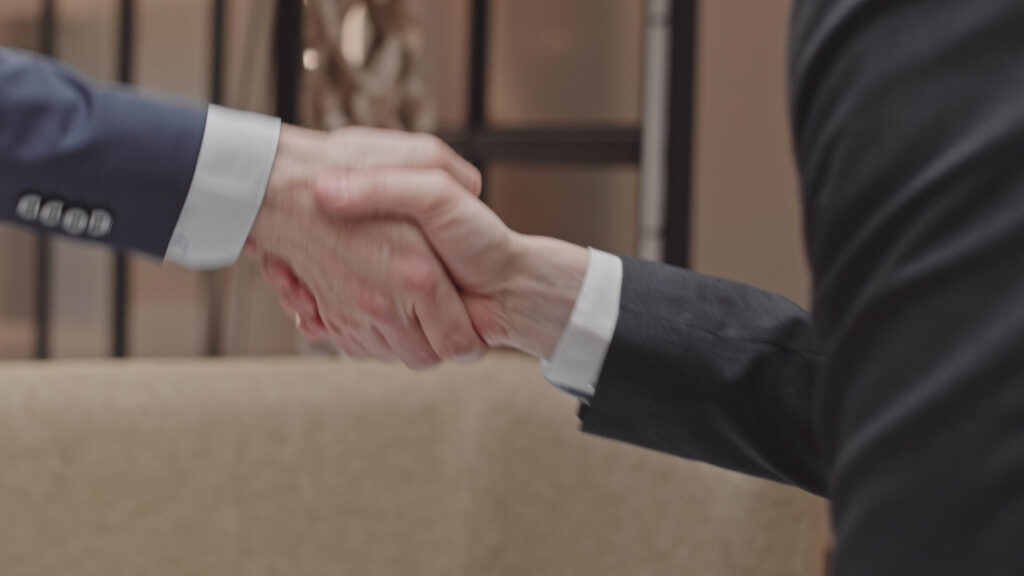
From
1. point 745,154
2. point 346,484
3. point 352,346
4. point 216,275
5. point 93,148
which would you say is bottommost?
point 346,484

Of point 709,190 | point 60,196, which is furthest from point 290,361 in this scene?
point 709,190

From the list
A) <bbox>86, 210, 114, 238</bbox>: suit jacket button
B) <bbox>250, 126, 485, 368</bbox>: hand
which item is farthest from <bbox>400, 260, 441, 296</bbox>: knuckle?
<bbox>86, 210, 114, 238</bbox>: suit jacket button

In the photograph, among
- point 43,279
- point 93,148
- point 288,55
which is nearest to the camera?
point 93,148

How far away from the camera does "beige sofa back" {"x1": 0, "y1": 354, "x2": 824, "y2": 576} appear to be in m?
1.29

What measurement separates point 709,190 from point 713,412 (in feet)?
4.94

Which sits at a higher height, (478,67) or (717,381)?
(478,67)

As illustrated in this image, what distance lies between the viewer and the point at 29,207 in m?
0.75

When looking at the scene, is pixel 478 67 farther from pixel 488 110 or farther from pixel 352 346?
pixel 352 346

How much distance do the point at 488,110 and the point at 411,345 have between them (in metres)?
1.58

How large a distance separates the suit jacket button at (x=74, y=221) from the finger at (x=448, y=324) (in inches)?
11.1

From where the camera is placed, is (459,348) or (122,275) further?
(122,275)

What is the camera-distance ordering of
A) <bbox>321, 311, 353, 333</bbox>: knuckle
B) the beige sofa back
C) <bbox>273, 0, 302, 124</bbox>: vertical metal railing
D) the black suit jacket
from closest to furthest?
the black suit jacket → <bbox>321, 311, 353, 333</bbox>: knuckle → the beige sofa back → <bbox>273, 0, 302, 124</bbox>: vertical metal railing

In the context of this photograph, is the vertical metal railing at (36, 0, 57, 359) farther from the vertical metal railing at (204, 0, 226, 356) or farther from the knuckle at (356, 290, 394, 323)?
the knuckle at (356, 290, 394, 323)

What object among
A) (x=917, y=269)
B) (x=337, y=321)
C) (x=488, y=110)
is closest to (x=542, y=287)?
(x=337, y=321)
